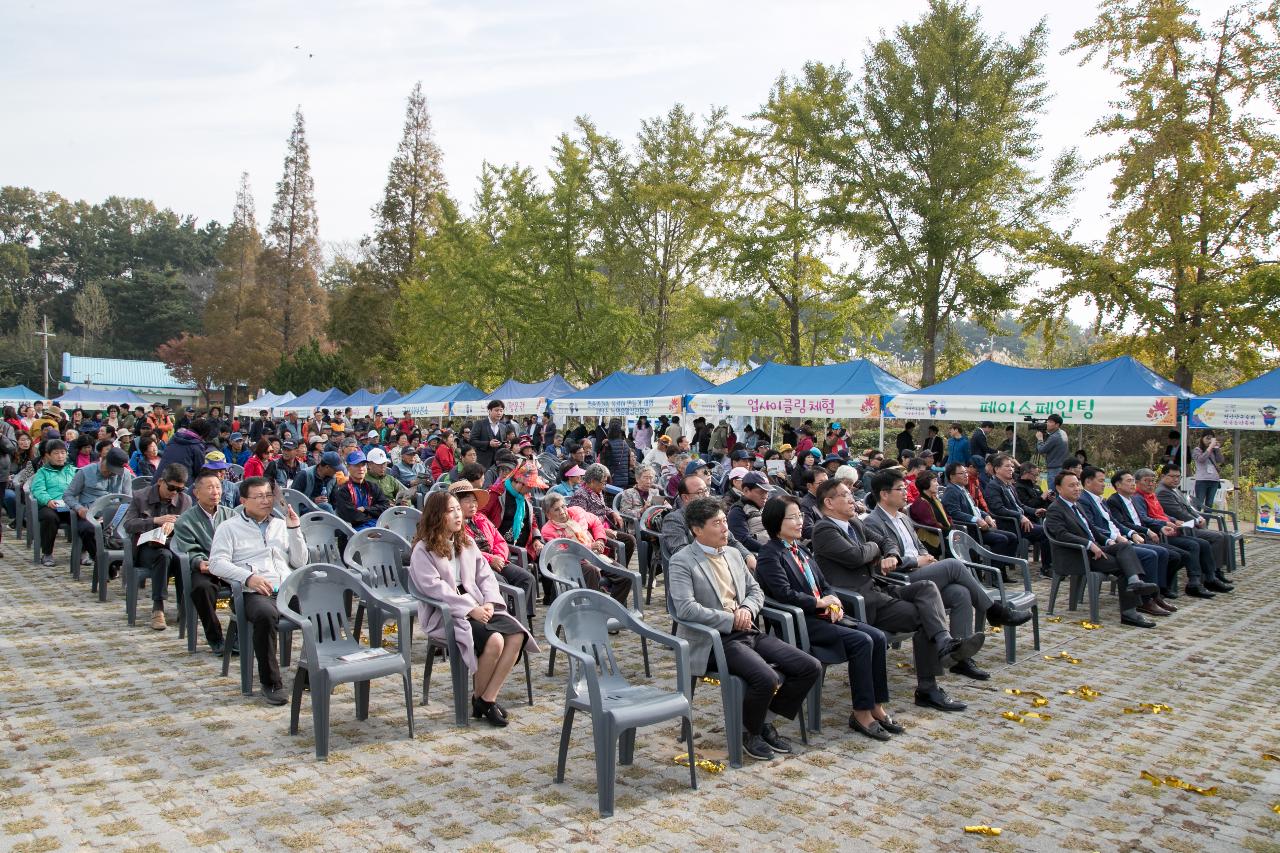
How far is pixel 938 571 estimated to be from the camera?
5727 mm

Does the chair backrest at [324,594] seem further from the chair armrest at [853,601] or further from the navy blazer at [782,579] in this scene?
the chair armrest at [853,601]

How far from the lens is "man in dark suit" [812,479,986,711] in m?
5.31

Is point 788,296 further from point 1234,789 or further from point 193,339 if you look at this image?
point 193,339

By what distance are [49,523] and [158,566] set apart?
3.66 meters

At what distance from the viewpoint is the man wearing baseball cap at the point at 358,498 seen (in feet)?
A: 26.6

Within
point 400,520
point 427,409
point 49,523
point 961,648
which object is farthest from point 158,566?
point 427,409

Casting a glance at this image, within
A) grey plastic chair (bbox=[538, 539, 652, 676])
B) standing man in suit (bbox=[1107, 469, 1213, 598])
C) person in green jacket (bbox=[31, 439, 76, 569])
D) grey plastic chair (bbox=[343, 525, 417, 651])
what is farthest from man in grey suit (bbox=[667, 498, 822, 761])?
person in green jacket (bbox=[31, 439, 76, 569])

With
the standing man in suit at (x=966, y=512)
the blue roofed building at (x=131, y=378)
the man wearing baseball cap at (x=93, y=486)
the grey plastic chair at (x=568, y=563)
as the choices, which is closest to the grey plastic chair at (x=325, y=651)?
the grey plastic chair at (x=568, y=563)

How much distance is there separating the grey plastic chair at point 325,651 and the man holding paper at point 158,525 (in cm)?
232

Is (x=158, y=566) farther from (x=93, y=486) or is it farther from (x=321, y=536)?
(x=93, y=486)

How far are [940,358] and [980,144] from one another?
667cm

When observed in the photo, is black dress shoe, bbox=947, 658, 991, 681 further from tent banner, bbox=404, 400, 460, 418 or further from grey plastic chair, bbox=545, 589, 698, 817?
tent banner, bbox=404, 400, 460, 418

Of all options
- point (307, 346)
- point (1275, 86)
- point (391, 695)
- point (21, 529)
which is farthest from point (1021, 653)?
point (307, 346)

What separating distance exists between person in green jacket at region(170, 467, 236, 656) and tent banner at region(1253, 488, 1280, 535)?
15185 millimetres
